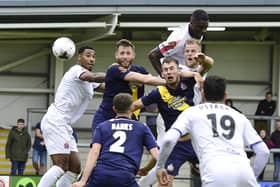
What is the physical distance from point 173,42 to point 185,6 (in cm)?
1003

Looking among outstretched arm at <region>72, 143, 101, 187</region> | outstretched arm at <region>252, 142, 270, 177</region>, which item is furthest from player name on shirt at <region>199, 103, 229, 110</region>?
outstretched arm at <region>72, 143, 101, 187</region>

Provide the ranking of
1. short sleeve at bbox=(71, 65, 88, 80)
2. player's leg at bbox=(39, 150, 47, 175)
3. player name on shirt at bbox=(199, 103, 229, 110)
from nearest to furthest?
1. player name on shirt at bbox=(199, 103, 229, 110)
2. short sleeve at bbox=(71, 65, 88, 80)
3. player's leg at bbox=(39, 150, 47, 175)

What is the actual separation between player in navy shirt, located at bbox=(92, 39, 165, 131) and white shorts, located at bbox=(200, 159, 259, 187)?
265cm

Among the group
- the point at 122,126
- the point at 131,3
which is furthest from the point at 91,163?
the point at 131,3

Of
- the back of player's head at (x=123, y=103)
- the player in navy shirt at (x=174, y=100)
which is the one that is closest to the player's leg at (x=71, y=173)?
the player in navy shirt at (x=174, y=100)

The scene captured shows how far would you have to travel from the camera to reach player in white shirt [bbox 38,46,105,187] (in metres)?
12.7

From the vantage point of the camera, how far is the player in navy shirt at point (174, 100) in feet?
37.3

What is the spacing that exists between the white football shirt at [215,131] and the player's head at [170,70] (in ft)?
7.60

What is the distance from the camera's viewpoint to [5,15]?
864 inches

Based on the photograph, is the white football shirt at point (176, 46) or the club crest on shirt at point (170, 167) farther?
the white football shirt at point (176, 46)

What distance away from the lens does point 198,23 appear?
1135 cm

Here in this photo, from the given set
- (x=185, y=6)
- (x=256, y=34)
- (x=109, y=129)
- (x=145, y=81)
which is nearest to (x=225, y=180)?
(x=109, y=129)

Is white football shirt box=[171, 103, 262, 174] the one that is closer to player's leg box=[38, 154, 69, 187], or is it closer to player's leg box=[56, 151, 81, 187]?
player's leg box=[38, 154, 69, 187]

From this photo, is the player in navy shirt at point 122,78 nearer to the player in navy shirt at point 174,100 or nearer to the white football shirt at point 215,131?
the player in navy shirt at point 174,100
